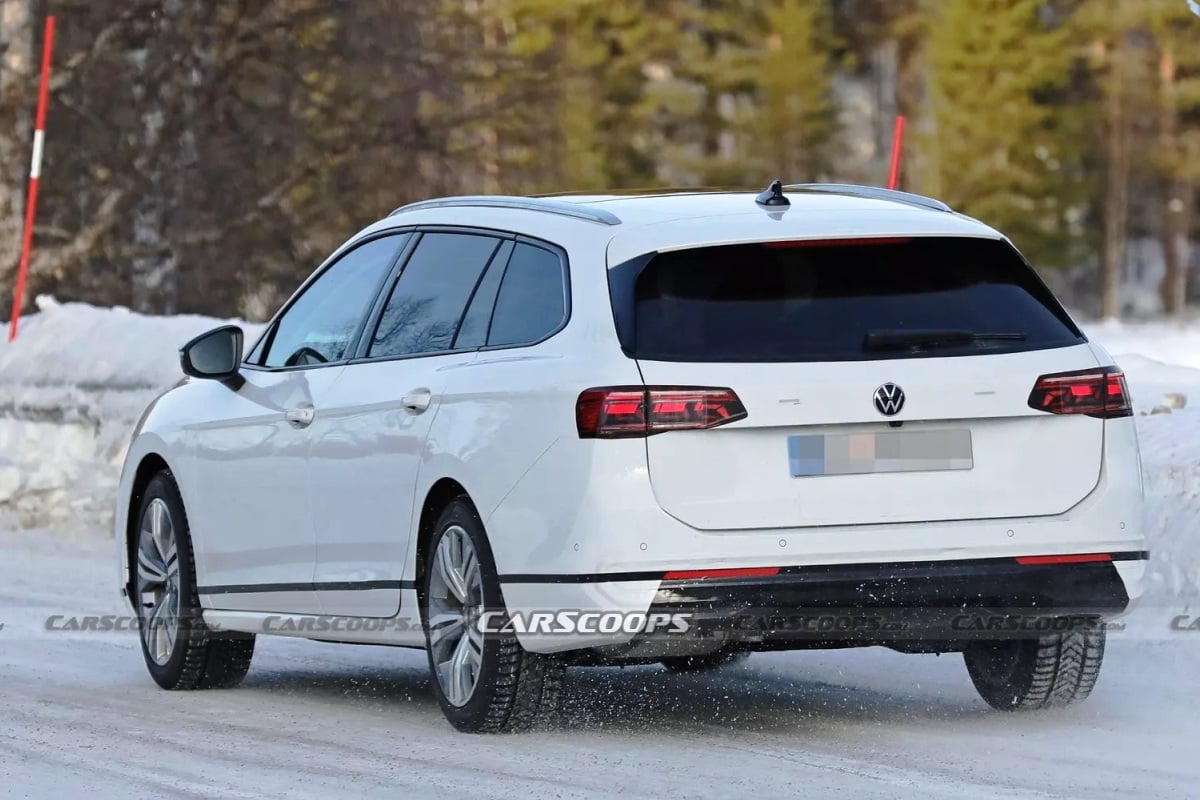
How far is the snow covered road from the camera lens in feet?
20.8

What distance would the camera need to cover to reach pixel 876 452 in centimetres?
664

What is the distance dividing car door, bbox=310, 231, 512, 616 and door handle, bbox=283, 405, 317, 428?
0.06 m

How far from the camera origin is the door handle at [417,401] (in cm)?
730

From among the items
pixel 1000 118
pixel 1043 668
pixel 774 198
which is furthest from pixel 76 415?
pixel 1000 118

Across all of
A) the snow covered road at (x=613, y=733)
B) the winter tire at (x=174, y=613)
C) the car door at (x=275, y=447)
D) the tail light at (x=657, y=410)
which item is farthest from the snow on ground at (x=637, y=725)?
the tail light at (x=657, y=410)

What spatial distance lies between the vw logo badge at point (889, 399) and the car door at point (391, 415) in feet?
4.26

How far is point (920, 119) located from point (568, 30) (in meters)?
14.1

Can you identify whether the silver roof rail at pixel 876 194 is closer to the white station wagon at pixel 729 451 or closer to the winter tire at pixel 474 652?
the white station wagon at pixel 729 451

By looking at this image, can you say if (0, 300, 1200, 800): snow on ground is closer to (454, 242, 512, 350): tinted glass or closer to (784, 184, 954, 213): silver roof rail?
(454, 242, 512, 350): tinted glass

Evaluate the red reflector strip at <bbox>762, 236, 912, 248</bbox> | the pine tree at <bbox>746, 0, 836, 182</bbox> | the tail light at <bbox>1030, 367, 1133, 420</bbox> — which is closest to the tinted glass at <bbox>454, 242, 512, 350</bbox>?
the red reflector strip at <bbox>762, 236, 912, 248</bbox>

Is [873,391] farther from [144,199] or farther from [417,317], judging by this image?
Answer: [144,199]

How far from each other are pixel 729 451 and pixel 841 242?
0.78 meters

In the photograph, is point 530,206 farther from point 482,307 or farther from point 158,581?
point 158,581

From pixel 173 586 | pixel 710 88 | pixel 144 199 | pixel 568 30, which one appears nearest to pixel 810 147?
pixel 710 88
